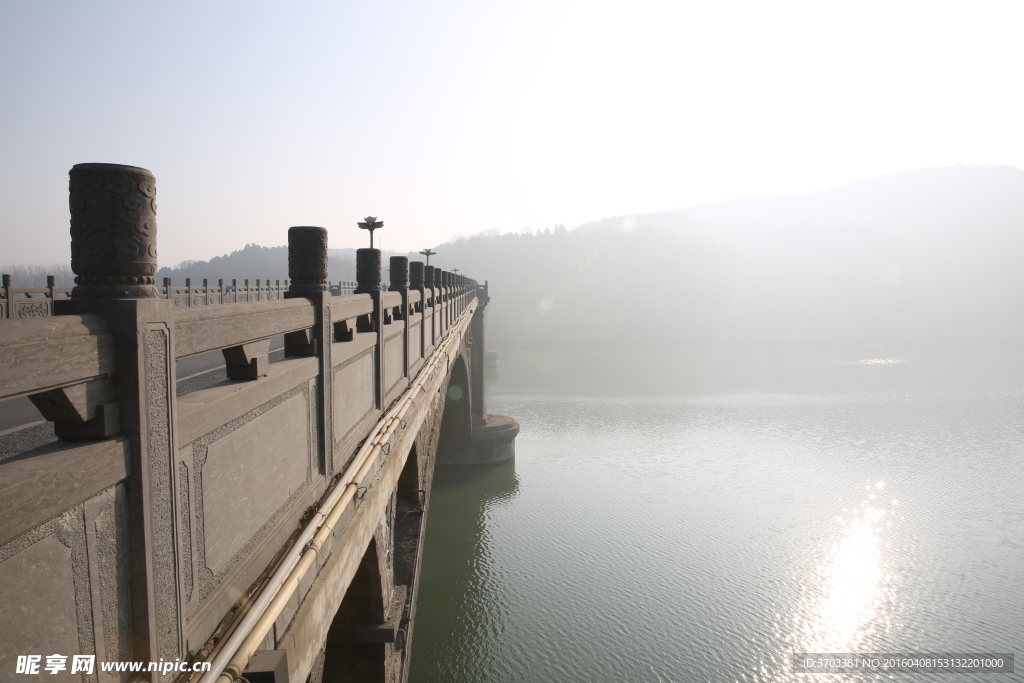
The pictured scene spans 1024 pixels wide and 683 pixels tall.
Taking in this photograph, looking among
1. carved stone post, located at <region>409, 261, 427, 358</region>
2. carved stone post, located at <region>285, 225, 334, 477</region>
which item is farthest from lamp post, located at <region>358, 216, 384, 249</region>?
carved stone post, located at <region>285, 225, 334, 477</region>

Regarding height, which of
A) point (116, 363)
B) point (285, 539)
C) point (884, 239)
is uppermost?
point (884, 239)

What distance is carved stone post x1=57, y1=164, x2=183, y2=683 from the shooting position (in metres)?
2.27

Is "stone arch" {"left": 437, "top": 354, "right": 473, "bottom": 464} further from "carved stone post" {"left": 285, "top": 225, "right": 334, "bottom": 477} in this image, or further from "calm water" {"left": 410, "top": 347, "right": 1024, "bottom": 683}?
"carved stone post" {"left": 285, "top": 225, "right": 334, "bottom": 477}

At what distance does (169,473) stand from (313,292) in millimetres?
2117

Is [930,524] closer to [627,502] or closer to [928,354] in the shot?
[627,502]

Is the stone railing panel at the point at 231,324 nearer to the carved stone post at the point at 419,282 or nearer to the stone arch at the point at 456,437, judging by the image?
the carved stone post at the point at 419,282

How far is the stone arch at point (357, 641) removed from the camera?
643 centimetres

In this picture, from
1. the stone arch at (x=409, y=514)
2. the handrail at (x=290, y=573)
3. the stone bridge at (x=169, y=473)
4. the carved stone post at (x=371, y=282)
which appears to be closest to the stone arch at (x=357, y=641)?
the stone bridge at (x=169, y=473)

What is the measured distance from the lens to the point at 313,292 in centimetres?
454

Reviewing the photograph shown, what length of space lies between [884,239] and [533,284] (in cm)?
8573

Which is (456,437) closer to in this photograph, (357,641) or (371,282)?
(357,641)

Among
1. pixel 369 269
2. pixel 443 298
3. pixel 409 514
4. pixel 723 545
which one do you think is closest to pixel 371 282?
pixel 369 269

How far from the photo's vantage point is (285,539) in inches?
158

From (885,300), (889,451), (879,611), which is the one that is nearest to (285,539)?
(879,611)
